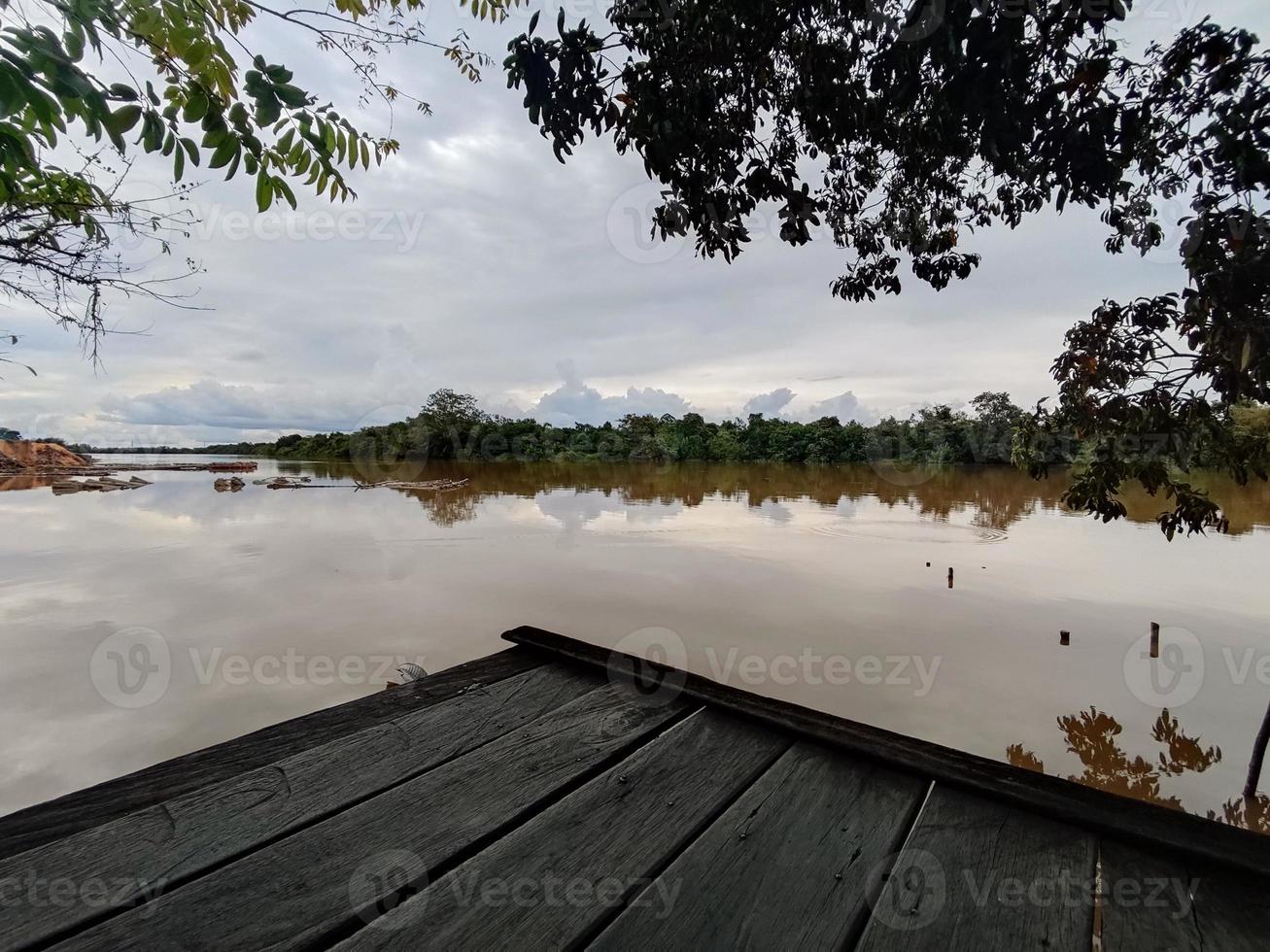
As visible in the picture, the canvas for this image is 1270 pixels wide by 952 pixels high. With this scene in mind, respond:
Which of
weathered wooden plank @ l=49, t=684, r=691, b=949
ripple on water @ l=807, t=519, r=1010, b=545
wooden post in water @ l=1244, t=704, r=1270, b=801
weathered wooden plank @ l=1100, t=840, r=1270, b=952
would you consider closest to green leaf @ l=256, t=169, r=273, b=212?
weathered wooden plank @ l=49, t=684, r=691, b=949

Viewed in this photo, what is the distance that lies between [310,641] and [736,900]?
5.90 metres

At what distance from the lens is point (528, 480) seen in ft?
78.4

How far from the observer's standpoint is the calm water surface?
12.7 ft

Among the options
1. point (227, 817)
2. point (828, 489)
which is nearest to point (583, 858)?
point (227, 817)

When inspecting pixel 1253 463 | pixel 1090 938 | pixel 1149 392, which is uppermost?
pixel 1149 392

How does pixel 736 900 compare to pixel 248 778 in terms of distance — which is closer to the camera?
pixel 736 900

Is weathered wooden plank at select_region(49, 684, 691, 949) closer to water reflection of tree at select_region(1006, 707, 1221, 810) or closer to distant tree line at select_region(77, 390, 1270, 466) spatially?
water reflection of tree at select_region(1006, 707, 1221, 810)

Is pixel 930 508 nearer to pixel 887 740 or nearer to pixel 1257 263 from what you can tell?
pixel 1257 263

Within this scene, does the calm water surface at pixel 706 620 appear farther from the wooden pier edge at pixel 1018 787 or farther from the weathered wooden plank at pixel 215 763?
the wooden pier edge at pixel 1018 787

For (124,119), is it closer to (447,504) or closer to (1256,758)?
(1256,758)

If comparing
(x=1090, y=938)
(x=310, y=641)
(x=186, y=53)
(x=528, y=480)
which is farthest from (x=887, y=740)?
(x=528, y=480)

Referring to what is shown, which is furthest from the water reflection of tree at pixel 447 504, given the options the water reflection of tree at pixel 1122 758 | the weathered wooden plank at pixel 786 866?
the weathered wooden plank at pixel 786 866

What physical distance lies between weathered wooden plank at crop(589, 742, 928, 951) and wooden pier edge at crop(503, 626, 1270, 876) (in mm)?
45

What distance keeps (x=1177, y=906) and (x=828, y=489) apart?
824 inches
